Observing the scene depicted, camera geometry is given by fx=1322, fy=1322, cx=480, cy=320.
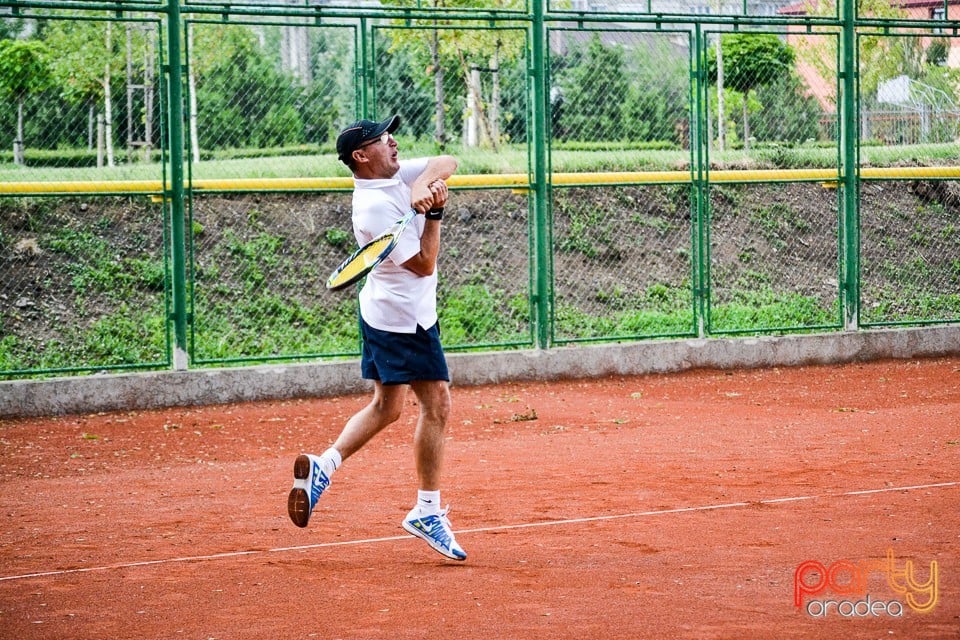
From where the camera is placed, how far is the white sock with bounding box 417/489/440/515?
587cm

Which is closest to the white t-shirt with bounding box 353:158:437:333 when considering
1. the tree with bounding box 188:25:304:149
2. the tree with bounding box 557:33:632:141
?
the tree with bounding box 188:25:304:149

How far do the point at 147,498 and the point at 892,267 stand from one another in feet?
35.4

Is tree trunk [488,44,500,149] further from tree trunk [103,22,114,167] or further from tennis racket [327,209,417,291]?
tennis racket [327,209,417,291]

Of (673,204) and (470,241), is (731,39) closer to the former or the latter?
(673,204)

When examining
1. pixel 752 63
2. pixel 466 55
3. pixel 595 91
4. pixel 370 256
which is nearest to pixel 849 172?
pixel 752 63

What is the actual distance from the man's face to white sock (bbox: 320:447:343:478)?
1.27 meters

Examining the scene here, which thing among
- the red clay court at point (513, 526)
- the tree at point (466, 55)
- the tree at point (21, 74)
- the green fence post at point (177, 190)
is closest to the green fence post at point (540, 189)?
the tree at point (466, 55)

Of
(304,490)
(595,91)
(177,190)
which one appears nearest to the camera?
(304,490)

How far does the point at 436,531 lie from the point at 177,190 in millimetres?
6734

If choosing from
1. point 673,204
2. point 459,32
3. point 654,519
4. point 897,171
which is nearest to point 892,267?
point 897,171

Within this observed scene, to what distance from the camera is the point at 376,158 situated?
598 centimetres

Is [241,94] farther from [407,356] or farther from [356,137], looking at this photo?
[407,356]

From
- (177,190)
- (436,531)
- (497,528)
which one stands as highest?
(177,190)

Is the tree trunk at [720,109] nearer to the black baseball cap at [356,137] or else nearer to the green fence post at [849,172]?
the green fence post at [849,172]
